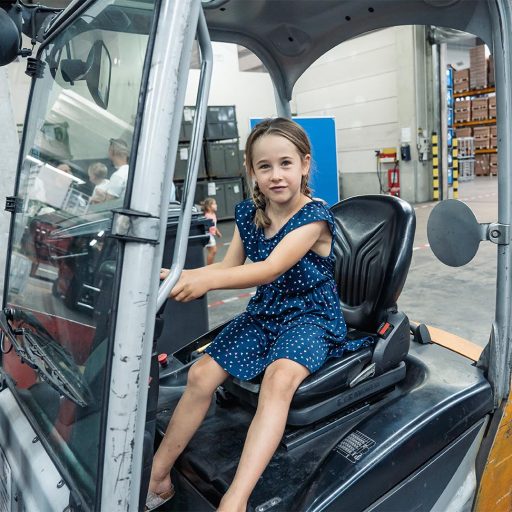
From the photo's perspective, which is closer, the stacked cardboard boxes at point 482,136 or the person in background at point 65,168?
the person in background at point 65,168

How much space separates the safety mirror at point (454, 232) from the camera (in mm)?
1552

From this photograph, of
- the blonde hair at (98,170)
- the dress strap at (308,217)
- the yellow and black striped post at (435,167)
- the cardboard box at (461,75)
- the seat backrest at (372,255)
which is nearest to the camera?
the blonde hair at (98,170)

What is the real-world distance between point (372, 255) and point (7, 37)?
137 centimetres

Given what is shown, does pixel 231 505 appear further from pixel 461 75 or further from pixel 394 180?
pixel 461 75

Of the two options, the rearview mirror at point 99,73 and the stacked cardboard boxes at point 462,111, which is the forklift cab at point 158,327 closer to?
the rearview mirror at point 99,73

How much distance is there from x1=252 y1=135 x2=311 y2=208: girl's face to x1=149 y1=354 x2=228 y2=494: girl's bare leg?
58 centimetres

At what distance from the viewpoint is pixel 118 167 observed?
3.53 ft

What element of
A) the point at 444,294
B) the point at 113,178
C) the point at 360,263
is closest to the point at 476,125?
the point at 444,294

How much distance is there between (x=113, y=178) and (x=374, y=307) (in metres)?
1.16

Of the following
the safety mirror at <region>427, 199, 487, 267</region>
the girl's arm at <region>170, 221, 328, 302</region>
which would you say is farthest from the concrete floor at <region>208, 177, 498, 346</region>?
the girl's arm at <region>170, 221, 328, 302</region>

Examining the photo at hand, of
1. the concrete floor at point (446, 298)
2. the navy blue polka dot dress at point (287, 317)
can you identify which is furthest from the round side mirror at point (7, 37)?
the concrete floor at point (446, 298)

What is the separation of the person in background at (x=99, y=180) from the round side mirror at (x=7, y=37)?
1.02ft

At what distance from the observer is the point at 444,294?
507 centimetres

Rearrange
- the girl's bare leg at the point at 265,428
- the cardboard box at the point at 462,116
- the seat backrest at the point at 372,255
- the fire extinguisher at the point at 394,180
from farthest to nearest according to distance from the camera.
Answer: the cardboard box at the point at 462,116 < the fire extinguisher at the point at 394,180 < the seat backrest at the point at 372,255 < the girl's bare leg at the point at 265,428
